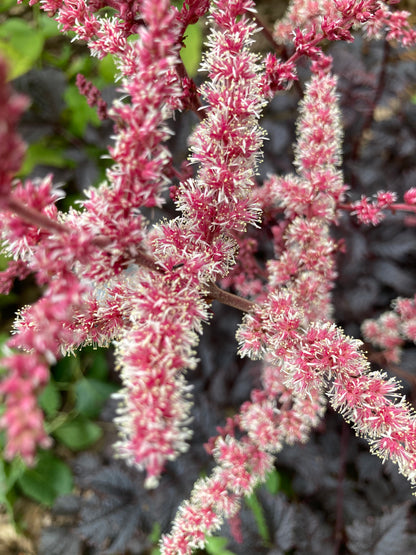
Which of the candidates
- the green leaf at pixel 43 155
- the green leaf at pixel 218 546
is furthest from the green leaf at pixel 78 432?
the green leaf at pixel 43 155

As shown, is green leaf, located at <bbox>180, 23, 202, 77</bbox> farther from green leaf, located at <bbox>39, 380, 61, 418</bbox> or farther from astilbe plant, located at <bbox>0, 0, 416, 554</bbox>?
green leaf, located at <bbox>39, 380, 61, 418</bbox>

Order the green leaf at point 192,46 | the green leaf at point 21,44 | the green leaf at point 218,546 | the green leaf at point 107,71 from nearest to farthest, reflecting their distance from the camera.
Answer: the green leaf at point 218,546
the green leaf at point 192,46
the green leaf at point 107,71
the green leaf at point 21,44

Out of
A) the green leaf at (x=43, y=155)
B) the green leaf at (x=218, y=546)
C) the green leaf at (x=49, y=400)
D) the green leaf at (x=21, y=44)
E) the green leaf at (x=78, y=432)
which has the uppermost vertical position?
the green leaf at (x=21, y=44)

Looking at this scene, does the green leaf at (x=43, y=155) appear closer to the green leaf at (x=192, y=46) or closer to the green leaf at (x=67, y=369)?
the green leaf at (x=192, y=46)

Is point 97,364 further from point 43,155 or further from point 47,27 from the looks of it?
point 47,27

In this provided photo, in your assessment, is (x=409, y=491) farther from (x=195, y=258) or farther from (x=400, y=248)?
(x=195, y=258)
